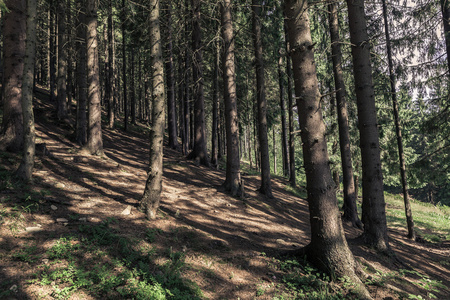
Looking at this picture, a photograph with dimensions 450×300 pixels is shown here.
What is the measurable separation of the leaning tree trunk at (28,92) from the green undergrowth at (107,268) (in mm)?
2403

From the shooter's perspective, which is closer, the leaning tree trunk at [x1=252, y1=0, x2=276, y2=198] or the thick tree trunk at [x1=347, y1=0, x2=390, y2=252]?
the thick tree trunk at [x1=347, y1=0, x2=390, y2=252]

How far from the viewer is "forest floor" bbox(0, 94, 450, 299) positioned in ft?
10.7

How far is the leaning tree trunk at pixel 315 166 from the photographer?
4355 mm

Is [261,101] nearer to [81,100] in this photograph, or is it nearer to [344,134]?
[344,134]

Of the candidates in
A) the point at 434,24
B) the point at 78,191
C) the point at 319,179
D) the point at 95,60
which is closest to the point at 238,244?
the point at 319,179

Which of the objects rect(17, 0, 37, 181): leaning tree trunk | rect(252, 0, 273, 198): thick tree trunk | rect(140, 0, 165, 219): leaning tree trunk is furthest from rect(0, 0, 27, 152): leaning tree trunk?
rect(252, 0, 273, 198): thick tree trunk

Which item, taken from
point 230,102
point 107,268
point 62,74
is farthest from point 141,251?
point 62,74

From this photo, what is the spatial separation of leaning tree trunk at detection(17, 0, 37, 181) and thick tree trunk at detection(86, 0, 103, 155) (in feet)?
13.5

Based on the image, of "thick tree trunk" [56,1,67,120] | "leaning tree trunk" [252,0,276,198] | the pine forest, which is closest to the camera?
the pine forest

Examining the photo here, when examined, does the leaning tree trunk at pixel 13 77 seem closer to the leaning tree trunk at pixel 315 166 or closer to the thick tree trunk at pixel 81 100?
the thick tree trunk at pixel 81 100

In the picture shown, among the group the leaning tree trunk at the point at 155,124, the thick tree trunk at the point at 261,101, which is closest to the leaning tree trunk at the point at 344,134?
the thick tree trunk at the point at 261,101

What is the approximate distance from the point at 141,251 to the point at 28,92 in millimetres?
4201

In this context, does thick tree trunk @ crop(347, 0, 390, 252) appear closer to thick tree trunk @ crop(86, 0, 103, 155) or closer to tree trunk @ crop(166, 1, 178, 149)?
thick tree trunk @ crop(86, 0, 103, 155)

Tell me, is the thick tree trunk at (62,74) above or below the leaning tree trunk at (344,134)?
above
